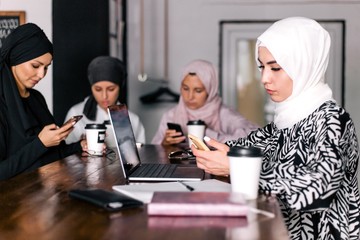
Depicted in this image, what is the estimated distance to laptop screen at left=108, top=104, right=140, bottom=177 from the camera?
6.20 ft

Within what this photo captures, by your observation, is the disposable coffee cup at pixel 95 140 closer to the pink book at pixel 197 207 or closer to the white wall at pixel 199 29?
the pink book at pixel 197 207

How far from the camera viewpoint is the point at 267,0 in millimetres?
5242

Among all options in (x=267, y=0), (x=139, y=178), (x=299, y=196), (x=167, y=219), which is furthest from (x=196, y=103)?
(x=167, y=219)

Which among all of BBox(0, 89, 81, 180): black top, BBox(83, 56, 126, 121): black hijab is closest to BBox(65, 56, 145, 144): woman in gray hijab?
BBox(83, 56, 126, 121): black hijab

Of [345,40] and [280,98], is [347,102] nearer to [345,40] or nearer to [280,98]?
[345,40]

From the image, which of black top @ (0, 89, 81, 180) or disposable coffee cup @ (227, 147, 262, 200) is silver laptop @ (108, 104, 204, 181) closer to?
disposable coffee cup @ (227, 147, 262, 200)

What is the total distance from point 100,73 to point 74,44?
1.10 feet

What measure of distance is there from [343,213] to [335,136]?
0.28 metres

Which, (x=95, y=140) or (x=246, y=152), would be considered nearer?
(x=246, y=152)

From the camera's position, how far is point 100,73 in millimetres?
3721

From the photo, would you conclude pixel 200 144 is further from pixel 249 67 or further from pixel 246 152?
pixel 249 67

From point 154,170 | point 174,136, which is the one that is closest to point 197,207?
point 154,170

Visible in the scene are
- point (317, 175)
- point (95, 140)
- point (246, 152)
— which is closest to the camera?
point (246, 152)

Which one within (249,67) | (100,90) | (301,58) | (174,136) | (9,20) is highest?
(9,20)
